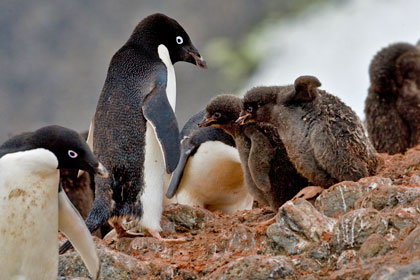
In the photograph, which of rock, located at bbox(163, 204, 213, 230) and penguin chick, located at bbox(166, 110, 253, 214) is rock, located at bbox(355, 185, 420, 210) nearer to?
rock, located at bbox(163, 204, 213, 230)

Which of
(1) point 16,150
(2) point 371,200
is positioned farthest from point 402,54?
(1) point 16,150

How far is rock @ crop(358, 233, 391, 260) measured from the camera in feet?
11.4

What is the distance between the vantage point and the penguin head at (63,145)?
3.95m

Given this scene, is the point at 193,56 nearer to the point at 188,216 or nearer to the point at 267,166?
the point at 188,216

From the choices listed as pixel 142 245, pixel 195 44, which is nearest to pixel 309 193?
pixel 142 245

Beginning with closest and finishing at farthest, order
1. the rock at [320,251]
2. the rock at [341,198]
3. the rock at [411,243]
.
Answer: the rock at [411,243], the rock at [320,251], the rock at [341,198]

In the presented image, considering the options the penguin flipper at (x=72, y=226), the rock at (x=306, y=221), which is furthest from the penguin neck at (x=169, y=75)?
the rock at (x=306, y=221)

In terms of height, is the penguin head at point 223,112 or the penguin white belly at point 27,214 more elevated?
the penguin head at point 223,112

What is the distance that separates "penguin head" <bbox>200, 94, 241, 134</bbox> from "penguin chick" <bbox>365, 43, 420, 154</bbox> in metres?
1.99

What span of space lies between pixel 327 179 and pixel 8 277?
1.67 m

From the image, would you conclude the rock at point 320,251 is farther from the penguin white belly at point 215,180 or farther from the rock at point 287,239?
the penguin white belly at point 215,180

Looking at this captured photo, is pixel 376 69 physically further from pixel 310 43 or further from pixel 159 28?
pixel 310 43

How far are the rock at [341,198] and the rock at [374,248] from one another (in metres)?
0.70

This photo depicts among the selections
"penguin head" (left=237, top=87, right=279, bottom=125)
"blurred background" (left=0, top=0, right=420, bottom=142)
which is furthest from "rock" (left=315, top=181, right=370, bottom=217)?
"blurred background" (left=0, top=0, right=420, bottom=142)
